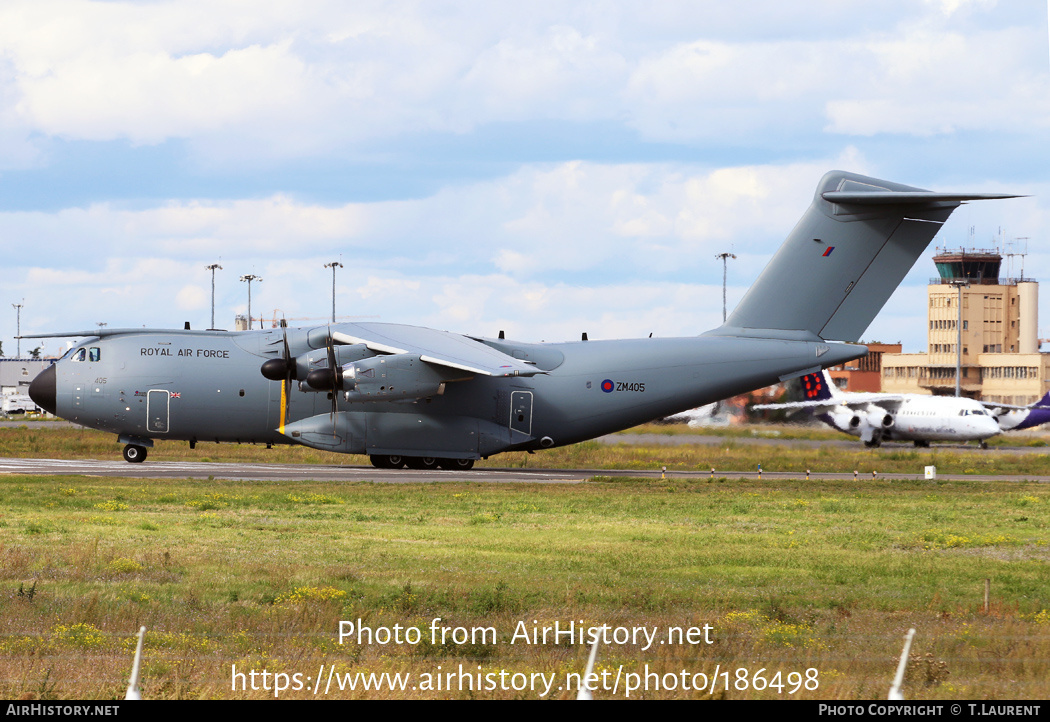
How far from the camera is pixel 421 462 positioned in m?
37.9

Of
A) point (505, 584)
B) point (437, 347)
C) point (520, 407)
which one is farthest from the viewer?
point (520, 407)

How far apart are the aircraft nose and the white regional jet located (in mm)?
38589

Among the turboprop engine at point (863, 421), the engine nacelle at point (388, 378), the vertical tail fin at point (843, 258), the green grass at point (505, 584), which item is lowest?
the turboprop engine at point (863, 421)

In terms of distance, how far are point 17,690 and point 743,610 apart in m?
8.42

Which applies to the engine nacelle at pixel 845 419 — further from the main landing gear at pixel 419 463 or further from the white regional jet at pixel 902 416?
the main landing gear at pixel 419 463

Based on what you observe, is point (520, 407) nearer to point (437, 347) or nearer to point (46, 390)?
point (437, 347)

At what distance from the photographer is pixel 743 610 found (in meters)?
13.8

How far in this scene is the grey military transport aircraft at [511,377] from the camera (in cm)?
3466

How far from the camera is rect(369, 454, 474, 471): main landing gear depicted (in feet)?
123

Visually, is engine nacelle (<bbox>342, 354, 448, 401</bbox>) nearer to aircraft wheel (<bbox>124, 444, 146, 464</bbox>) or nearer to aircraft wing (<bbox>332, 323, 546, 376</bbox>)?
aircraft wing (<bbox>332, 323, 546, 376</bbox>)

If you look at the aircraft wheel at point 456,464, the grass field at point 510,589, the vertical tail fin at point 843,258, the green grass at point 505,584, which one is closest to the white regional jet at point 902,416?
the vertical tail fin at point 843,258

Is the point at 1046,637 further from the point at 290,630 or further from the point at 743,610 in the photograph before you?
the point at 290,630

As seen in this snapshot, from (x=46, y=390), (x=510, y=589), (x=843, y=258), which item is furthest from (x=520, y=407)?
(x=510, y=589)

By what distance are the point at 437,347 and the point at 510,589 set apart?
1953 cm
